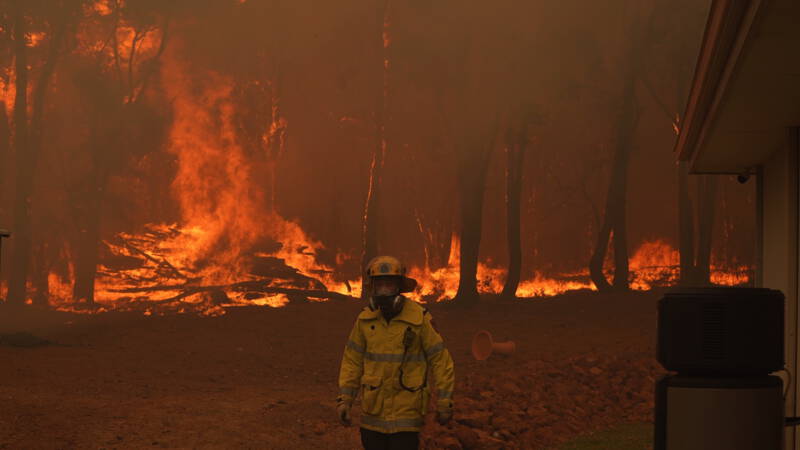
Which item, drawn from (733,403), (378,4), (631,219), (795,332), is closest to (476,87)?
(378,4)

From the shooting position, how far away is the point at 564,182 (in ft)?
123

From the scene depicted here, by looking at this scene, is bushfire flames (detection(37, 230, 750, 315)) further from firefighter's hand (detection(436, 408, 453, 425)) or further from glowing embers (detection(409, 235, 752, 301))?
firefighter's hand (detection(436, 408, 453, 425))

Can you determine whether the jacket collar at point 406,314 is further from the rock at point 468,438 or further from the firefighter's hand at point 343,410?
the rock at point 468,438

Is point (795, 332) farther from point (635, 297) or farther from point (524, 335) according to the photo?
point (635, 297)

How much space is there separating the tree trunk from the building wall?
28.1 meters

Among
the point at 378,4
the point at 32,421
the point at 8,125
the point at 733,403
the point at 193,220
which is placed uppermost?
the point at 378,4

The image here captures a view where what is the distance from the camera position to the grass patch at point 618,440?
36.1 feet

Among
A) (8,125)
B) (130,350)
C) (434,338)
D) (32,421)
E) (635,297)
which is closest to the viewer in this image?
(434,338)

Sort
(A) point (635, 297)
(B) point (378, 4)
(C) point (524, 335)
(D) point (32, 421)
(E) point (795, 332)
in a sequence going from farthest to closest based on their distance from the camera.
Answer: (B) point (378, 4)
(A) point (635, 297)
(C) point (524, 335)
(D) point (32, 421)
(E) point (795, 332)

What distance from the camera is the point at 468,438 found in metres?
11.1

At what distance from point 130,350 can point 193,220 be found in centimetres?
1574

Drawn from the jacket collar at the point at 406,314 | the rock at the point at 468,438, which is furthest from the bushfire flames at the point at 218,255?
the jacket collar at the point at 406,314

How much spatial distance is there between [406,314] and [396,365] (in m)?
0.36

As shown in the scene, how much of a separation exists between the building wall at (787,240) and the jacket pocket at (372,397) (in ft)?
10.3
